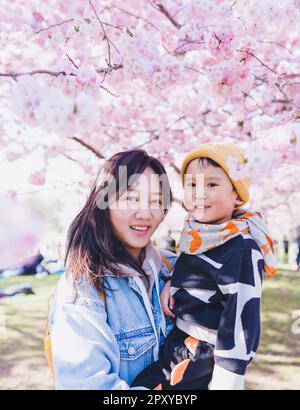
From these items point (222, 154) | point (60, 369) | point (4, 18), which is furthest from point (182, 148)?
point (60, 369)

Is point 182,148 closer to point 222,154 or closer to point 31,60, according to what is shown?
point 31,60

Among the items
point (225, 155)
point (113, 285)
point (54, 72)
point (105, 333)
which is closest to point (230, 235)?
point (225, 155)

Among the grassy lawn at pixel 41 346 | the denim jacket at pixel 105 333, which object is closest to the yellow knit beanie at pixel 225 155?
the denim jacket at pixel 105 333

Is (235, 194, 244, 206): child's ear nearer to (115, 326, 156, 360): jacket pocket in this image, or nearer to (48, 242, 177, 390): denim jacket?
(48, 242, 177, 390): denim jacket

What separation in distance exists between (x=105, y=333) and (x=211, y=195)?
2.36 ft

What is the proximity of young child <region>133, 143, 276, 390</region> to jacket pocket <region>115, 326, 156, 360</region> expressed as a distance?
77 millimetres

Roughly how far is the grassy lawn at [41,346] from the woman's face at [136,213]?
2.70 metres

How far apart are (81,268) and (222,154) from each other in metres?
0.76

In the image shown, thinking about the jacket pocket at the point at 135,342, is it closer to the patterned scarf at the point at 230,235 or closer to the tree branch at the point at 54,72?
the patterned scarf at the point at 230,235

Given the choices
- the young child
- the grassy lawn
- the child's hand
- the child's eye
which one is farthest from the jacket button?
the grassy lawn

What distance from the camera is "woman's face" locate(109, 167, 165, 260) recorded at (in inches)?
60.6

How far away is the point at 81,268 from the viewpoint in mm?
1432

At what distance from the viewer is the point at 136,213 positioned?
1.53 meters
